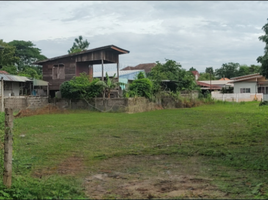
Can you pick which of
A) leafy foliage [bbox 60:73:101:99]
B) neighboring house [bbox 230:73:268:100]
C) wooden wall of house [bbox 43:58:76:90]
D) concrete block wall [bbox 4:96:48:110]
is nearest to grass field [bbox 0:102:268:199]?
concrete block wall [bbox 4:96:48:110]

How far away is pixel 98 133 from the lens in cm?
1145

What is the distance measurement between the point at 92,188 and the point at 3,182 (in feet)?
5.06

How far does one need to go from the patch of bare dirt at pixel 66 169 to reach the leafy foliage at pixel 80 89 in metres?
16.2

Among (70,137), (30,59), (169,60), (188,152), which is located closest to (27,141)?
(70,137)

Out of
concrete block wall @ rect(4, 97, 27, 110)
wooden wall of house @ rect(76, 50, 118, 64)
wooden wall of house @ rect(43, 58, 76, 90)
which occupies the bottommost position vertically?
concrete block wall @ rect(4, 97, 27, 110)

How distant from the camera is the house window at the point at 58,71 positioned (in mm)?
26516

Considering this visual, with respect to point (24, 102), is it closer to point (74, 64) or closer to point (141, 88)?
point (74, 64)

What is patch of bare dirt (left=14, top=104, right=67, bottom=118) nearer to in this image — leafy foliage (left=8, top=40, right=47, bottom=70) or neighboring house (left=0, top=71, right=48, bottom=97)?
neighboring house (left=0, top=71, right=48, bottom=97)

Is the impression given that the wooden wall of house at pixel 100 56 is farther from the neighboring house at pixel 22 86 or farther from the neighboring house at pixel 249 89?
the neighboring house at pixel 249 89

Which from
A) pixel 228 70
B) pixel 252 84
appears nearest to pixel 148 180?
pixel 252 84

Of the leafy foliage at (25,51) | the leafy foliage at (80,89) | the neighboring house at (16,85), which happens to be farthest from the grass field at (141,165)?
the leafy foliage at (25,51)

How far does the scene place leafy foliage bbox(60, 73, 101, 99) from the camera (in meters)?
23.2

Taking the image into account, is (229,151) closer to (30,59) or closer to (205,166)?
(205,166)

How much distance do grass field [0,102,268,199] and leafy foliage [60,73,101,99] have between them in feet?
40.5
